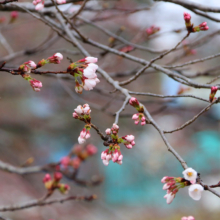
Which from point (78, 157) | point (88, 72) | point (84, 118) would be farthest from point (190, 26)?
point (78, 157)

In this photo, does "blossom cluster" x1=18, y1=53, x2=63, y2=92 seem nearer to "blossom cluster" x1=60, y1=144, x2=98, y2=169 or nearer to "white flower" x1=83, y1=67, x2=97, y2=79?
"white flower" x1=83, y1=67, x2=97, y2=79

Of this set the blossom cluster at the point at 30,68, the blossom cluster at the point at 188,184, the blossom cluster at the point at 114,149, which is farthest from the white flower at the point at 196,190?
the blossom cluster at the point at 30,68

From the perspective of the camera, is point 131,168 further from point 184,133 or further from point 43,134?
point 184,133

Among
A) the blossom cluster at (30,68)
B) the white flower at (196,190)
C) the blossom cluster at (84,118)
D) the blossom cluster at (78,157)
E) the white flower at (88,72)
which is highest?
the blossom cluster at (78,157)

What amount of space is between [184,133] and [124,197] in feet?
14.3

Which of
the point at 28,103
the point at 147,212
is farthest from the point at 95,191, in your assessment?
the point at 28,103

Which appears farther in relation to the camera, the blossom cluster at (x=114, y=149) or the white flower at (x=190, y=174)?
the blossom cluster at (x=114, y=149)

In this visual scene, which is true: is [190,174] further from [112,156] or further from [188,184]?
[112,156]

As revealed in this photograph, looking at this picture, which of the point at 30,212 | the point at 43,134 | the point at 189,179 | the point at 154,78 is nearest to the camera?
the point at 189,179

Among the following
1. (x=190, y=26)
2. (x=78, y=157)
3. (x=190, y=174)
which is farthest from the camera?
(x=78, y=157)

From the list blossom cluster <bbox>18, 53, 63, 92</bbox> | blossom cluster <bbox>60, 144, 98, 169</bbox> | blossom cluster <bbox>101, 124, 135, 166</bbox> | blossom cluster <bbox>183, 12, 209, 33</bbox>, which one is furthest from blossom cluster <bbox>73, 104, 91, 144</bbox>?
blossom cluster <bbox>60, 144, 98, 169</bbox>

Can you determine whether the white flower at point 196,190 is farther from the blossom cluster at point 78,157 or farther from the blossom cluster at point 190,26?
the blossom cluster at point 78,157

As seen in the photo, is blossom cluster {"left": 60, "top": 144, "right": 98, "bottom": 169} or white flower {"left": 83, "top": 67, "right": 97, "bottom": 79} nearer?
white flower {"left": 83, "top": 67, "right": 97, "bottom": 79}

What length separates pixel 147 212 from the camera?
746 cm
